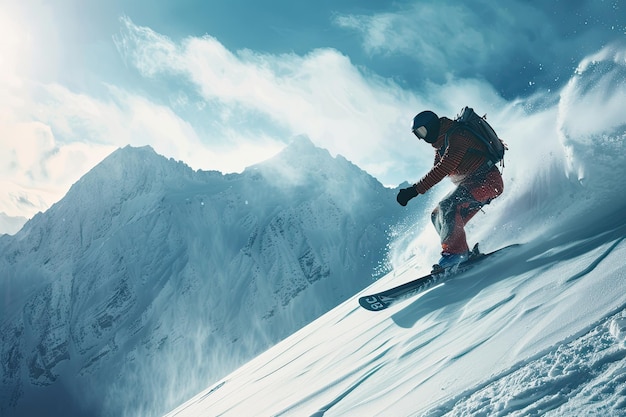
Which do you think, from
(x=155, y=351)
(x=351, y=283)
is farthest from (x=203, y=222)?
(x=351, y=283)

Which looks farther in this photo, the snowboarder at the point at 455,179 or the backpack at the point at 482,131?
the backpack at the point at 482,131

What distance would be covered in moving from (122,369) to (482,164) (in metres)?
178

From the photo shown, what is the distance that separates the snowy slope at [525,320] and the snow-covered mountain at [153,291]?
150m

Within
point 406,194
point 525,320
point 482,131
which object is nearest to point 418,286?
point 406,194

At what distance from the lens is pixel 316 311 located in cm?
17638

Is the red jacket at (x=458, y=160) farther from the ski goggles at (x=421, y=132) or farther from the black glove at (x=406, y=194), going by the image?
the ski goggles at (x=421, y=132)

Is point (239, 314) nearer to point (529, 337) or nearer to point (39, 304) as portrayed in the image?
point (39, 304)

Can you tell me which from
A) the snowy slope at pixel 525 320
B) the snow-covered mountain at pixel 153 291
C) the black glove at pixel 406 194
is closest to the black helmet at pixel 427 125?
the black glove at pixel 406 194

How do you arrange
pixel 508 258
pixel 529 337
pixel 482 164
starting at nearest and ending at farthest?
1. pixel 529 337
2. pixel 508 258
3. pixel 482 164

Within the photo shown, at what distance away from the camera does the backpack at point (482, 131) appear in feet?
19.2

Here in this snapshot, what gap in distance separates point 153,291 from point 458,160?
601ft

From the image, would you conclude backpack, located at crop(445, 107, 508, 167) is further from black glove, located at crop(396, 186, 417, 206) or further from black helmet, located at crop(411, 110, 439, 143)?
black glove, located at crop(396, 186, 417, 206)

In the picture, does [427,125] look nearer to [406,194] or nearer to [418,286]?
[406,194]

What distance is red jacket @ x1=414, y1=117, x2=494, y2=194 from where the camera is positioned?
18.8 feet
